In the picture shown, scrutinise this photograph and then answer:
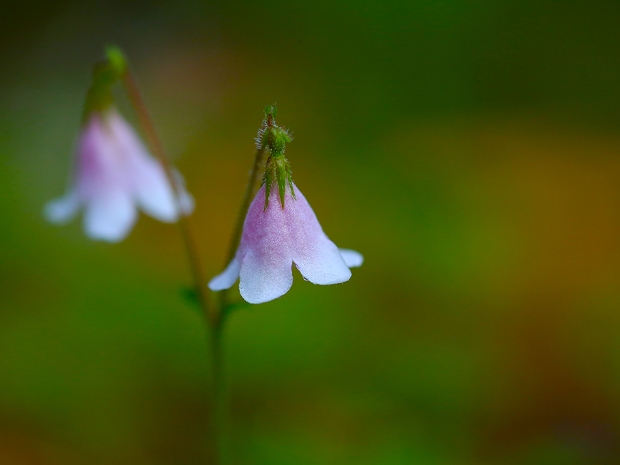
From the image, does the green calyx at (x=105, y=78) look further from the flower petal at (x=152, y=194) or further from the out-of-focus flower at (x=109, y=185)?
the flower petal at (x=152, y=194)

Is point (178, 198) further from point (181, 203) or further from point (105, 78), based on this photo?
point (105, 78)

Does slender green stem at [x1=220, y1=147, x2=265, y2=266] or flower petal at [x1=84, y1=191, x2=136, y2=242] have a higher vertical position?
flower petal at [x1=84, y1=191, x2=136, y2=242]

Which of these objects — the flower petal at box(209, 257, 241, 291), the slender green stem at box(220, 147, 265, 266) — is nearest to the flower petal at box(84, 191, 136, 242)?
the slender green stem at box(220, 147, 265, 266)

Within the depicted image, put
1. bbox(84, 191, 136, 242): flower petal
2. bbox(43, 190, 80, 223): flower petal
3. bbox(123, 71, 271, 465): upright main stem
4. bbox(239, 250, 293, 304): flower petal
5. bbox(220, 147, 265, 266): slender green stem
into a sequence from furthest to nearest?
1. bbox(43, 190, 80, 223): flower petal
2. bbox(84, 191, 136, 242): flower petal
3. bbox(123, 71, 271, 465): upright main stem
4. bbox(220, 147, 265, 266): slender green stem
5. bbox(239, 250, 293, 304): flower petal

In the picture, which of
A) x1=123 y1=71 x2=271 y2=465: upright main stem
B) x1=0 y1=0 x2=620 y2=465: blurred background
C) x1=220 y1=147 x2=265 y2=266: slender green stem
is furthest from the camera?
x1=0 y1=0 x2=620 y2=465: blurred background

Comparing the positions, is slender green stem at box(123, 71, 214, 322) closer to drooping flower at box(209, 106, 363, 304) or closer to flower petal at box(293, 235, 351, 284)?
drooping flower at box(209, 106, 363, 304)

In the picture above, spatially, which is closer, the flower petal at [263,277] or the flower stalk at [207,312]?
the flower petal at [263,277]

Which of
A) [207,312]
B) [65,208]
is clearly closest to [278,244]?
[207,312]

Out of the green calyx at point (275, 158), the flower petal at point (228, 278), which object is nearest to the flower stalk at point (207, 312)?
the flower petal at point (228, 278)
